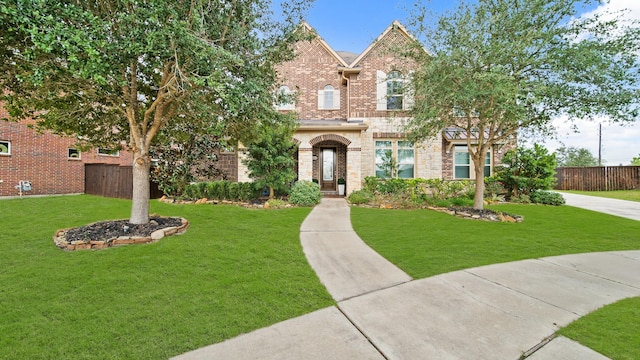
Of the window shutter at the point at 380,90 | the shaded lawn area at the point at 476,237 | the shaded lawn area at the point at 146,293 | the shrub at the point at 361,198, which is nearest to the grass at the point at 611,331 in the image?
the shaded lawn area at the point at 476,237

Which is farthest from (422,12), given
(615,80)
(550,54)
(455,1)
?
(615,80)

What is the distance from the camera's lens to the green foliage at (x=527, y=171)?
1166cm

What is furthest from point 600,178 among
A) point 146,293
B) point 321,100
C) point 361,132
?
point 146,293

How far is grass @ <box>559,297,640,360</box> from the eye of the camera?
224 cm

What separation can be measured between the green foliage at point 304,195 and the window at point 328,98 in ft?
20.4

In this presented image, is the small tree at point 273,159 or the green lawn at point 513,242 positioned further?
the small tree at point 273,159

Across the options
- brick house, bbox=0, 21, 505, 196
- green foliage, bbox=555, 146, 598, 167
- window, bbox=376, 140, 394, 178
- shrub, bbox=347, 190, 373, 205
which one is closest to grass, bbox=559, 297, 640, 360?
shrub, bbox=347, 190, 373, 205

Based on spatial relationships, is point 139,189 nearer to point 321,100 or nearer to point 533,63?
point 533,63

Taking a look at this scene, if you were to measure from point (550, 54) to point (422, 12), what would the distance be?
145 inches

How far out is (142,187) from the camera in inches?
239

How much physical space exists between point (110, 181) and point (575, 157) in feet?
207

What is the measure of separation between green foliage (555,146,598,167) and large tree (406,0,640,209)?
46893 millimetres

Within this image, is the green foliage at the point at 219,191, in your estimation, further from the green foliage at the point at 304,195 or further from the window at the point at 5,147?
the window at the point at 5,147

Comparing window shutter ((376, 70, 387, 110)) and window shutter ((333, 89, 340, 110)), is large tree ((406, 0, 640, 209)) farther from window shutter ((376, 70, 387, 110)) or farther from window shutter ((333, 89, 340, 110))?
window shutter ((333, 89, 340, 110))
